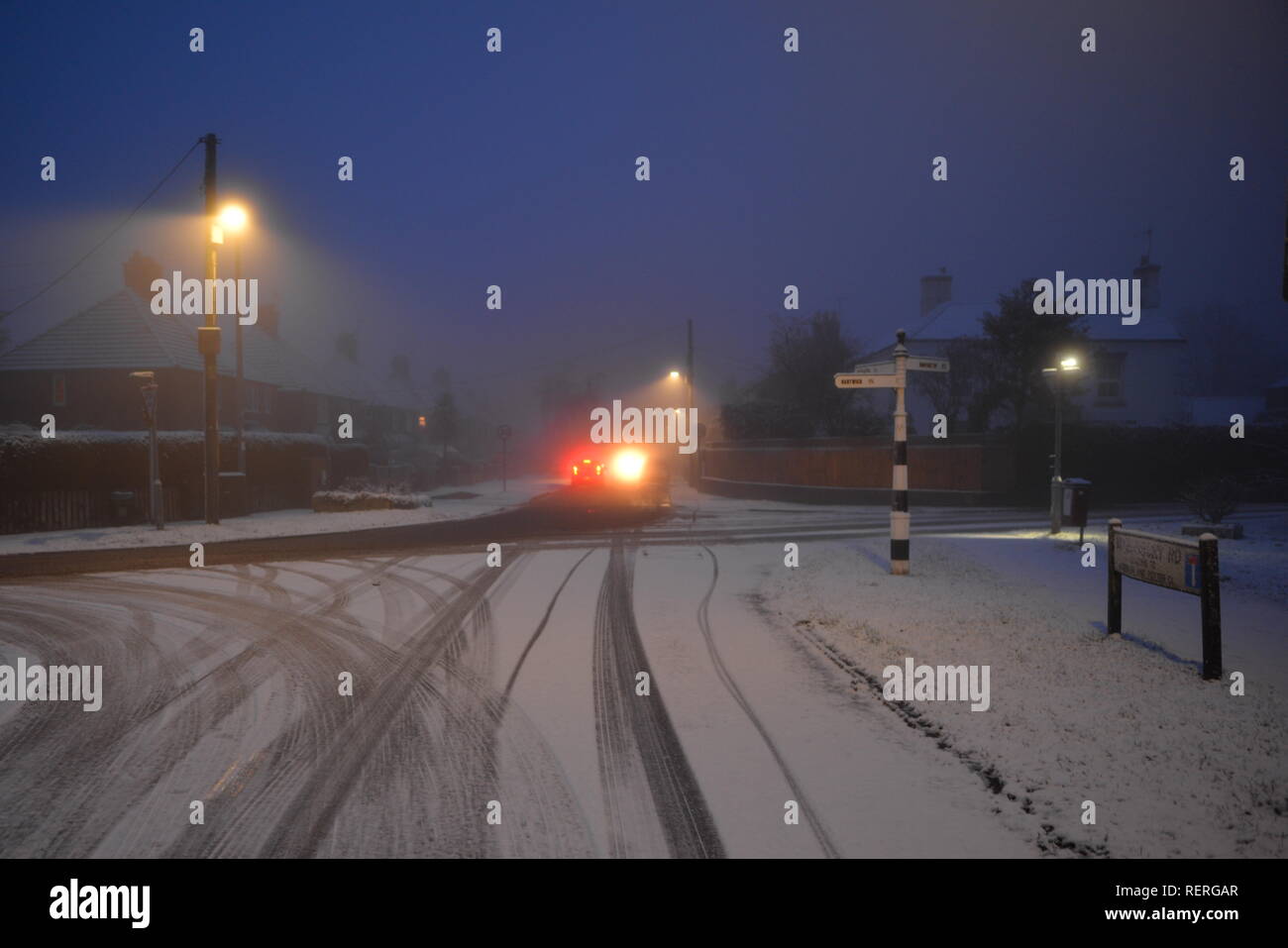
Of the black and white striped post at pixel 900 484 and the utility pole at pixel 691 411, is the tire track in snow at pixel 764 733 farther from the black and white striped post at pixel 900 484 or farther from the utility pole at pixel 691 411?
the utility pole at pixel 691 411

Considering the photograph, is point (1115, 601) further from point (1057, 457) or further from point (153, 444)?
point (153, 444)

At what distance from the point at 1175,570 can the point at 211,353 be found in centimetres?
2079

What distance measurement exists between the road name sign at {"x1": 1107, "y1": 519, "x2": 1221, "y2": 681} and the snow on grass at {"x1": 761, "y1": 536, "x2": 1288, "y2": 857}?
30 cm

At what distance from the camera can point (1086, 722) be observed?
5773 millimetres

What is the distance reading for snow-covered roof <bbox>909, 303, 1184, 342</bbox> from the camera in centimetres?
4272

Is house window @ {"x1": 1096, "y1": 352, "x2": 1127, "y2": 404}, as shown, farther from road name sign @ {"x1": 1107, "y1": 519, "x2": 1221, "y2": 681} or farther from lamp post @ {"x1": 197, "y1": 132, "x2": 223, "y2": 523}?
lamp post @ {"x1": 197, "y1": 132, "x2": 223, "y2": 523}

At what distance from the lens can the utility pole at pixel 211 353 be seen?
20312mm

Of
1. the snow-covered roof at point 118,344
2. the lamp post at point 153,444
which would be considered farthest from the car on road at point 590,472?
the lamp post at point 153,444

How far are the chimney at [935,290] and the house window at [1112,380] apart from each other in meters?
9.81

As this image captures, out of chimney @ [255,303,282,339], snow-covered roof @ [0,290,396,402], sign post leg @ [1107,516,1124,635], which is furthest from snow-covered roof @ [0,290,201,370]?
sign post leg @ [1107,516,1124,635]
